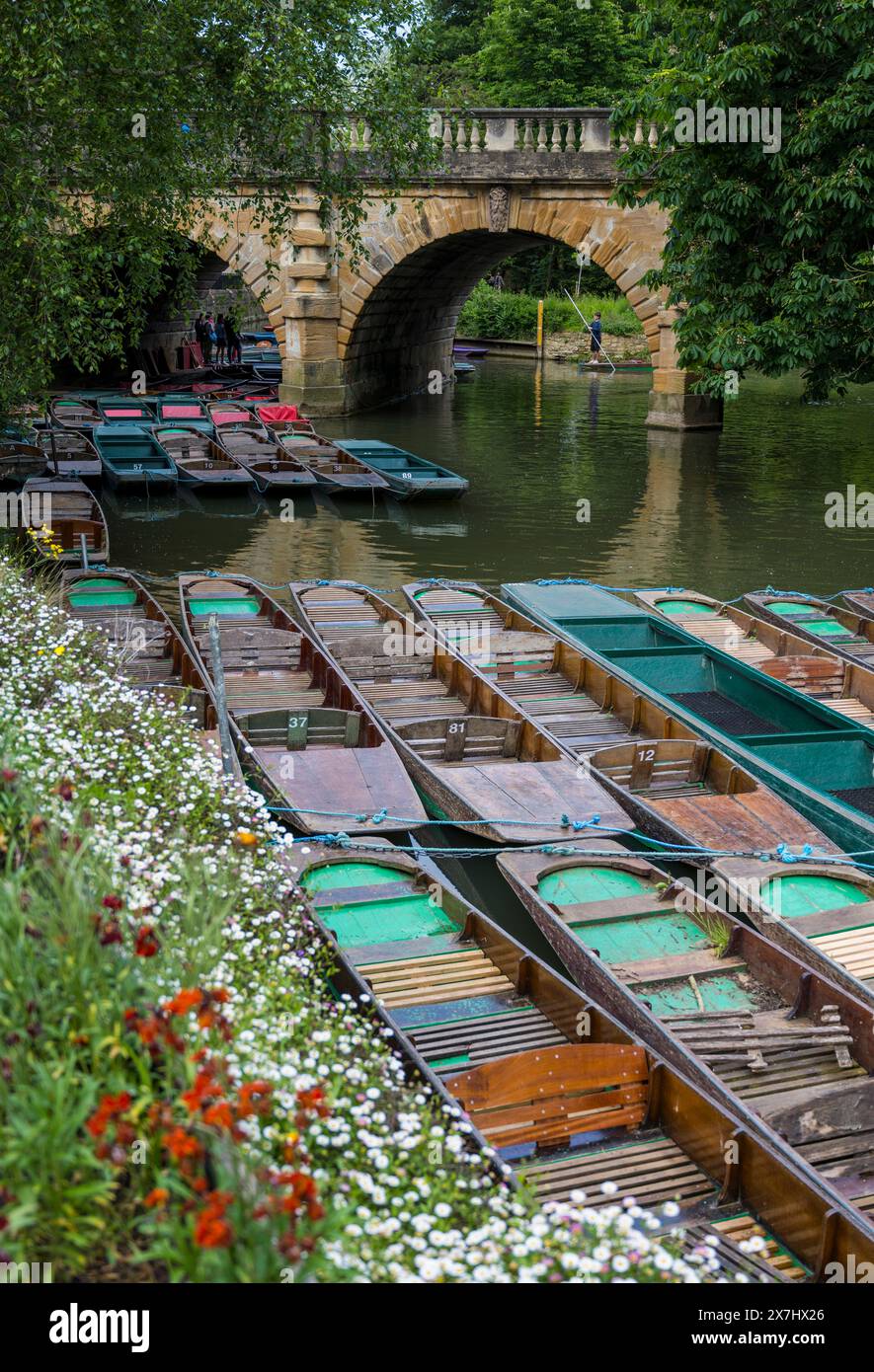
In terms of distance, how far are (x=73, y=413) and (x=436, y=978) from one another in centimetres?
1878

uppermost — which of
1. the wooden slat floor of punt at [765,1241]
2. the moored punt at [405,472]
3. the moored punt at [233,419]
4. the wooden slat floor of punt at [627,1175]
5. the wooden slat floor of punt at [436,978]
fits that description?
the moored punt at [233,419]

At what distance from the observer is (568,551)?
16875 mm

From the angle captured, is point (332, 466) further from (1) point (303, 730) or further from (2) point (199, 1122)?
(2) point (199, 1122)

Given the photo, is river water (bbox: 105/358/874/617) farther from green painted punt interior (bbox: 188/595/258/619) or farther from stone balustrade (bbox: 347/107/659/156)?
stone balustrade (bbox: 347/107/659/156)

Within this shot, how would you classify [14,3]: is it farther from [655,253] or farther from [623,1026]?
[655,253]

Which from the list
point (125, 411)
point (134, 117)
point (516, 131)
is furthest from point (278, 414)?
point (134, 117)

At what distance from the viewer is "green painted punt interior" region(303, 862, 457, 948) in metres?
6.80

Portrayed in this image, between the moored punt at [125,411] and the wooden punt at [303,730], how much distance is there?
11.5 meters

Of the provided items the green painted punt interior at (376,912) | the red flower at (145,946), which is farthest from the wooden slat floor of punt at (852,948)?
the red flower at (145,946)

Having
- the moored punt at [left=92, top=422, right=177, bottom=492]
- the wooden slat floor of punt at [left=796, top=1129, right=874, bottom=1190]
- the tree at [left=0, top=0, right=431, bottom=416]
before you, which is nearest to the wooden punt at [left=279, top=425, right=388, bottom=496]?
the moored punt at [left=92, top=422, right=177, bottom=492]

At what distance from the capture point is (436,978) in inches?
250

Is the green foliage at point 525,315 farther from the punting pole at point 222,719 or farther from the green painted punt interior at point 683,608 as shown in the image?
the punting pole at point 222,719

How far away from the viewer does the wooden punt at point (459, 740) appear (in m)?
7.97

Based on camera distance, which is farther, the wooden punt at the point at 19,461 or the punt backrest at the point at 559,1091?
the wooden punt at the point at 19,461
